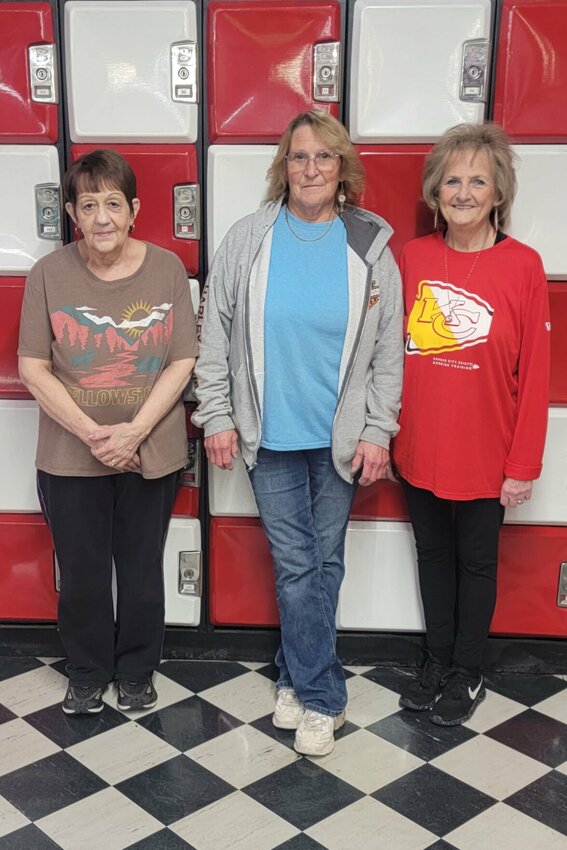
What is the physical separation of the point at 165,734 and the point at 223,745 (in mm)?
185

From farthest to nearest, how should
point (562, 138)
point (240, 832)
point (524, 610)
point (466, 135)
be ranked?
point (524, 610) < point (562, 138) < point (466, 135) < point (240, 832)

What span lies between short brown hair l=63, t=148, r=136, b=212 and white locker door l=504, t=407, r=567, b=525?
4.86ft

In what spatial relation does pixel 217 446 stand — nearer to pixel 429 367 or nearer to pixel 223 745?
pixel 429 367

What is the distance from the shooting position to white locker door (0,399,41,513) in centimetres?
295

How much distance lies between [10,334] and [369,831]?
1.82m

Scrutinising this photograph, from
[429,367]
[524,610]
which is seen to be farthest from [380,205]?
[524,610]

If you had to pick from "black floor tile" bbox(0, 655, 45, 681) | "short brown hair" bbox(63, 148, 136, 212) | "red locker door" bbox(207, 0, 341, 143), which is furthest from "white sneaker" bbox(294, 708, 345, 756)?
"red locker door" bbox(207, 0, 341, 143)

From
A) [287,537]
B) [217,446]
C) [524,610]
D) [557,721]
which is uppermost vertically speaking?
[217,446]

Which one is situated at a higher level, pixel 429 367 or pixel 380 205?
pixel 380 205

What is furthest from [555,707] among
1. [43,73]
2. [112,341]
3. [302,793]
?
[43,73]

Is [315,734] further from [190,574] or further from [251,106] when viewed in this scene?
[251,106]

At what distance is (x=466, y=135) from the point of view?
2.53m

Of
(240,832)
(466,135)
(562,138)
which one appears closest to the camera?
(240,832)

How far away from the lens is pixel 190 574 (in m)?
3.07
